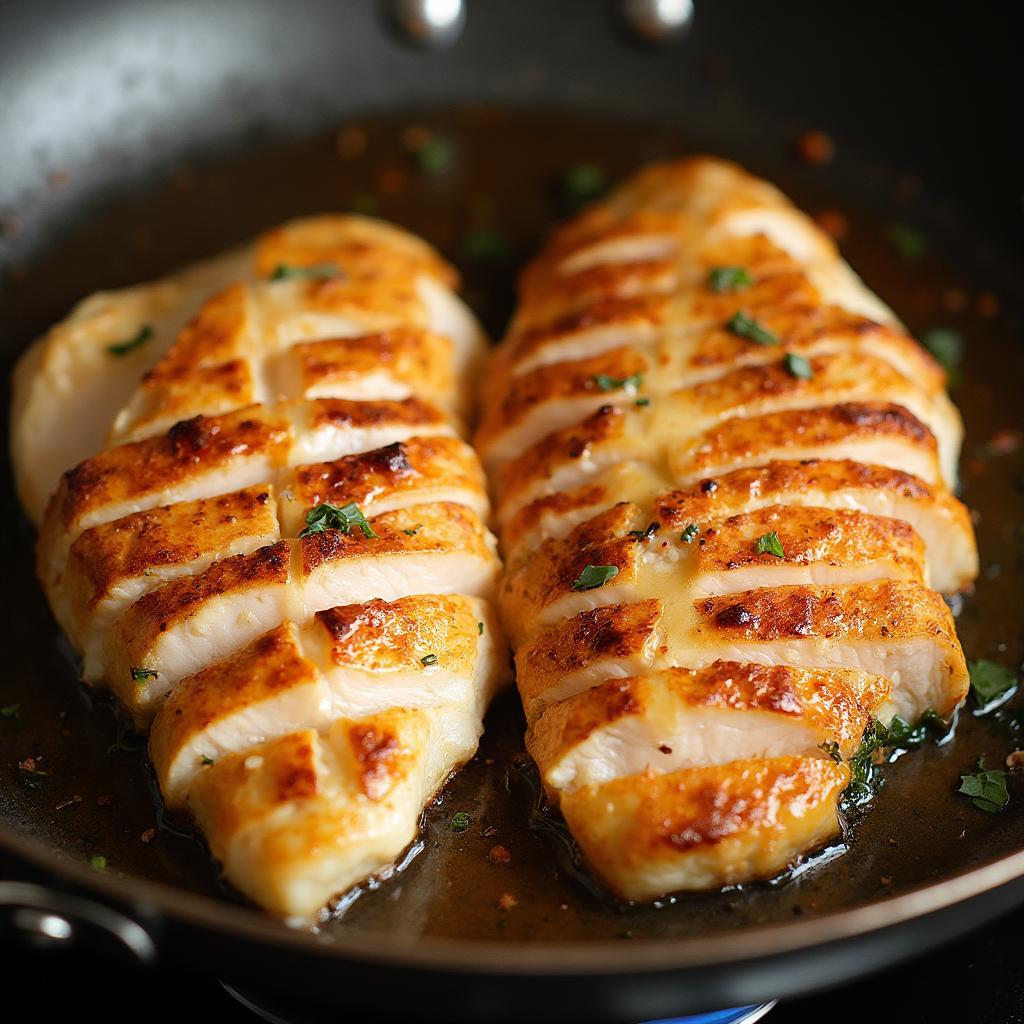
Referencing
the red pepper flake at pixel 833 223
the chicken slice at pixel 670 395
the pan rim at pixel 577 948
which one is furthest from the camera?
the red pepper flake at pixel 833 223

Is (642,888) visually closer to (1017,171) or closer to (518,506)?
(518,506)

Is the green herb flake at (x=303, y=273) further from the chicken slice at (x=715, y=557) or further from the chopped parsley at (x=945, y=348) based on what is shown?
the chopped parsley at (x=945, y=348)

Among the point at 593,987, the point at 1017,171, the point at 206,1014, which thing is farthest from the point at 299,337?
the point at 1017,171

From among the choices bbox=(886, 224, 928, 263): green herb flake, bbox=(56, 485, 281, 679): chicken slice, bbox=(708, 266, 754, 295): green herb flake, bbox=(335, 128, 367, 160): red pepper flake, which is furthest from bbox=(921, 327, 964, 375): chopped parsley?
bbox=(56, 485, 281, 679): chicken slice

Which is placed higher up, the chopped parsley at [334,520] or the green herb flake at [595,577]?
the chopped parsley at [334,520]

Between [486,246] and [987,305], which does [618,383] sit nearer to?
[486,246]

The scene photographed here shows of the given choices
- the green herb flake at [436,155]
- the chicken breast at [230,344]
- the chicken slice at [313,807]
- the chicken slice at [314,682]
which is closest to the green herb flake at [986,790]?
the chicken slice at [314,682]

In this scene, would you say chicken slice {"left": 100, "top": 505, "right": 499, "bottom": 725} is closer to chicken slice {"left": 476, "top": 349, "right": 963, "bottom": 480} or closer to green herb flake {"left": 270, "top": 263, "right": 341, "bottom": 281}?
chicken slice {"left": 476, "top": 349, "right": 963, "bottom": 480}
